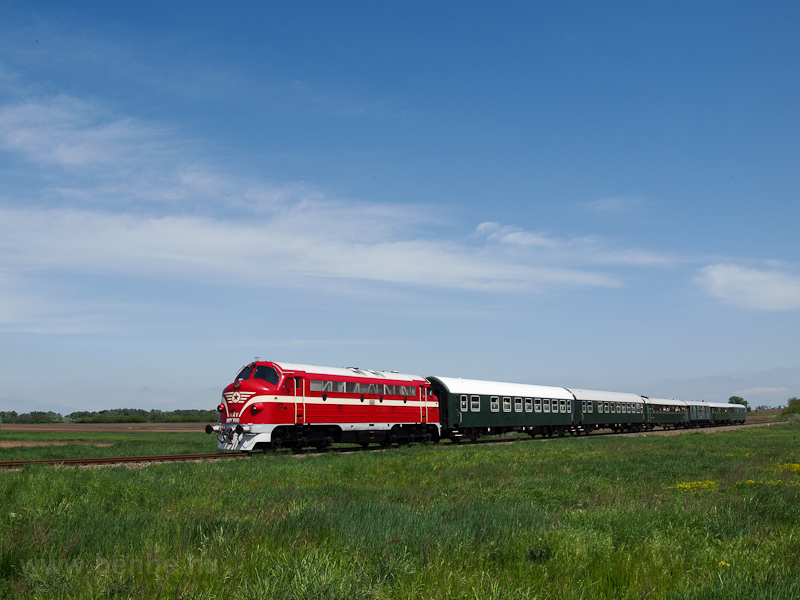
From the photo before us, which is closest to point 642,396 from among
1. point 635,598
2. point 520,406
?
point 520,406

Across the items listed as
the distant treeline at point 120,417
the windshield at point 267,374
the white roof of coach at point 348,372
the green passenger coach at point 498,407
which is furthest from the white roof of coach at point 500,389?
the distant treeline at point 120,417

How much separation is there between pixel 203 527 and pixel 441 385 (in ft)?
103

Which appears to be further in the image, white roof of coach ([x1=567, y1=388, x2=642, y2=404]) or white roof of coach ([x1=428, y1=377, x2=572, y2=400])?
white roof of coach ([x1=567, y1=388, x2=642, y2=404])

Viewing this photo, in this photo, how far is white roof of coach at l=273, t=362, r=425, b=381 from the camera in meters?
26.8

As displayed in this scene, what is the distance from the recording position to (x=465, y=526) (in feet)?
27.5

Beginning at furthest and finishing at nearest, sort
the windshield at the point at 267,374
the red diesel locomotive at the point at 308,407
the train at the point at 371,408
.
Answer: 1. the windshield at the point at 267,374
2. the train at the point at 371,408
3. the red diesel locomotive at the point at 308,407

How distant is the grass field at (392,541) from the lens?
565cm

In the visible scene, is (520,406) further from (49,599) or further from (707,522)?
(49,599)

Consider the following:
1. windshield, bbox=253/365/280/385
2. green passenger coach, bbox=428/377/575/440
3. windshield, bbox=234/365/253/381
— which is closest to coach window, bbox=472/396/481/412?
green passenger coach, bbox=428/377/575/440

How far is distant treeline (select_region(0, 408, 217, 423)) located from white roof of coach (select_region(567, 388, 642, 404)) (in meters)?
112

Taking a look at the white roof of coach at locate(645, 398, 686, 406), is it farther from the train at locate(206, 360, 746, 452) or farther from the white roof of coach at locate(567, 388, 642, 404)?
the train at locate(206, 360, 746, 452)

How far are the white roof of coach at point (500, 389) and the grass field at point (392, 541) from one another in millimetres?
24094

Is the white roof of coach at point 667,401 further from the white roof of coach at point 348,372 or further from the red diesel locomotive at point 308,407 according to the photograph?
the red diesel locomotive at point 308,407

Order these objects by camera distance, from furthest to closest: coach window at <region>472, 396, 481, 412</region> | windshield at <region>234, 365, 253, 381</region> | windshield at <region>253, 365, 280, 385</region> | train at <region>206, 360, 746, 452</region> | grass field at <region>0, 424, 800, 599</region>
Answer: coach window at <region>472, 396, 481, 412</region> → windshield at <region>234, 365, 253, 381</region> → windshield at <region>253, 365, 280, 385</region> → train at <region>206, 360, 746, 452</region> → grass field at <region>0, 424, 800, 599</region>
